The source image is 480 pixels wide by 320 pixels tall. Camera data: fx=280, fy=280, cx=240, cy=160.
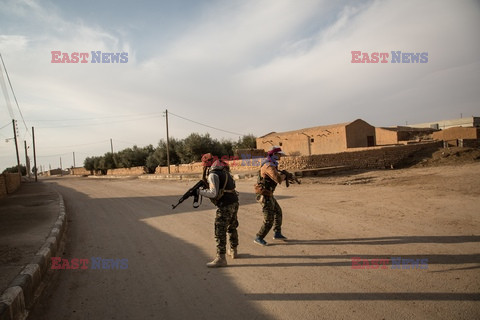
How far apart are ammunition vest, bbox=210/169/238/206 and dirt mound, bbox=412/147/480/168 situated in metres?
19.6

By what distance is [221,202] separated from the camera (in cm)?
420

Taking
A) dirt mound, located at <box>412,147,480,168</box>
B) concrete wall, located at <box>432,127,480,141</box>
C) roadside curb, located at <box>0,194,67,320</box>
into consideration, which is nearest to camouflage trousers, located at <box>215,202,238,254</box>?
roadside curb, located at <box>0,194,67,320</box>

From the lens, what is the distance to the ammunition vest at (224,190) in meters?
4.13

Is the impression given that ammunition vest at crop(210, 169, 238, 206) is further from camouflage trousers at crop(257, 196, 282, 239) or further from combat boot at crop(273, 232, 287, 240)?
combat boot at crop(273, 232, 287, 240)

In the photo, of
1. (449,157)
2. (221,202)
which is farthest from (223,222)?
(449,157)

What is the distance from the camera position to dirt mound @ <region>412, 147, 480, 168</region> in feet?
60.5

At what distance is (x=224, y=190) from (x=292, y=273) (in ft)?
4.83

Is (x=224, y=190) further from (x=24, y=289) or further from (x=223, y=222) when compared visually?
(x=24, y=289)

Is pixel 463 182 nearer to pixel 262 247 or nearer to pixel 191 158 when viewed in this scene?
pixel 262 247

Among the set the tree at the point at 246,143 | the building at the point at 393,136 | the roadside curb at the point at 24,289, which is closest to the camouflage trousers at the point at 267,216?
the roadside curb at the point at 24,289

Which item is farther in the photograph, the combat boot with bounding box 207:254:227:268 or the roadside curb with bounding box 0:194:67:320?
the combat boot with bounding box 207:254:227:268

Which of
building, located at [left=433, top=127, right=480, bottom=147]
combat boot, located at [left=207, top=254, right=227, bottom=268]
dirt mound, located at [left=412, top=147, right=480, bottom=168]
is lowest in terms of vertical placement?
combat boot, located at [left=207, top=254, right=227, bottom=268]

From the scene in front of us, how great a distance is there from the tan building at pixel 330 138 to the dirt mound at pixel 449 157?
7.87 meters

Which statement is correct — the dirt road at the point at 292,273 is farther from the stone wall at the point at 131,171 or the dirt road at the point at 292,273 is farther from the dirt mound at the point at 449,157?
the stone wall at the point at 131,171
